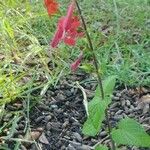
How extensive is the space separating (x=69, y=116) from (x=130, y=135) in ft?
1.91

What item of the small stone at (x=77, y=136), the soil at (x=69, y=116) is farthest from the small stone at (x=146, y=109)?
the small stone at (x=77, y=136)

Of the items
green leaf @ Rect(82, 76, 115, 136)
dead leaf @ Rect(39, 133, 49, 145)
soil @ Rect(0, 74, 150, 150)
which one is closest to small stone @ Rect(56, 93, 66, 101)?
soil @ Rect(0, 74, 150, 150)

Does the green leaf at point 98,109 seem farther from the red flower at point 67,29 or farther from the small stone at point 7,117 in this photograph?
the small stone at point 7,117

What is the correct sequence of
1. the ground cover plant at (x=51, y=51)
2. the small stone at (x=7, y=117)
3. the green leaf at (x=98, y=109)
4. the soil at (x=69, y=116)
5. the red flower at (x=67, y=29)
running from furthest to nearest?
the ground cover plant at (x=51, y=51) < the small stone at (x=7, y=117) < the soil at (x=69, y=116) < the green leaf at (x=98, y=109) < the red flower at (x=67, y=29)

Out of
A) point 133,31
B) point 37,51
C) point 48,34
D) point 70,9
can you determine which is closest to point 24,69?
point 37,51

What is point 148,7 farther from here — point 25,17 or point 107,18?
point 25,17

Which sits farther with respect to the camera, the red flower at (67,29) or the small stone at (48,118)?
the small stone at (48,118)

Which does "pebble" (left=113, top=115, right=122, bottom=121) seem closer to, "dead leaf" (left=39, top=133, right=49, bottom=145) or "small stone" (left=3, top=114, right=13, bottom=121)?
"dead leaf" (left=39, top=133, right=49, bottom=145)

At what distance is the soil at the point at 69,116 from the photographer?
1.63m

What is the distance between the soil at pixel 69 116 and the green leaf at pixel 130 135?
1.08 ft

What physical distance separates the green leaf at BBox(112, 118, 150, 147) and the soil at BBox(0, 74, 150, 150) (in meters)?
0.33

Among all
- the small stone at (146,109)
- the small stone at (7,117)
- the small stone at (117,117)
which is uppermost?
the small stone at (7,117)

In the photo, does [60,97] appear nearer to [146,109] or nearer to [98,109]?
[146,109]

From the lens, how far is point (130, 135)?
1.21 m
